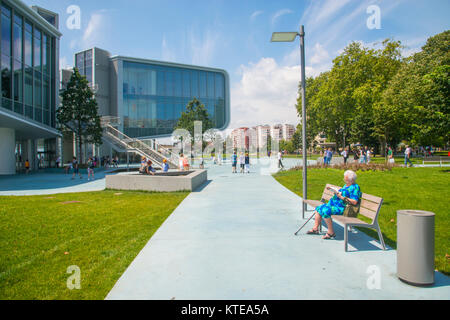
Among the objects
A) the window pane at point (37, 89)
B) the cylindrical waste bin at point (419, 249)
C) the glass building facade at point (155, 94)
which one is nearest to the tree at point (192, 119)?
the glass building facade at point (155, 94)

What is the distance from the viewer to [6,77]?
22.3 m

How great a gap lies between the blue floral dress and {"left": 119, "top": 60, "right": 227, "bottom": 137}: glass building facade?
149 ft

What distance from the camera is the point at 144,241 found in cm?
548

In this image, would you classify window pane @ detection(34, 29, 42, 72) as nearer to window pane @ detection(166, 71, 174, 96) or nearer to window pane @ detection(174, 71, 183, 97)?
window pane @ detection(166, 71, 174, 96)

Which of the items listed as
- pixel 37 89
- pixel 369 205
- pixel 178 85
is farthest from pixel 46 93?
pixel 369 205

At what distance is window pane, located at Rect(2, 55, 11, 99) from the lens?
2203 centimetres

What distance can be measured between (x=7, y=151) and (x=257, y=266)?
88.4 ft

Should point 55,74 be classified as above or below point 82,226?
above
